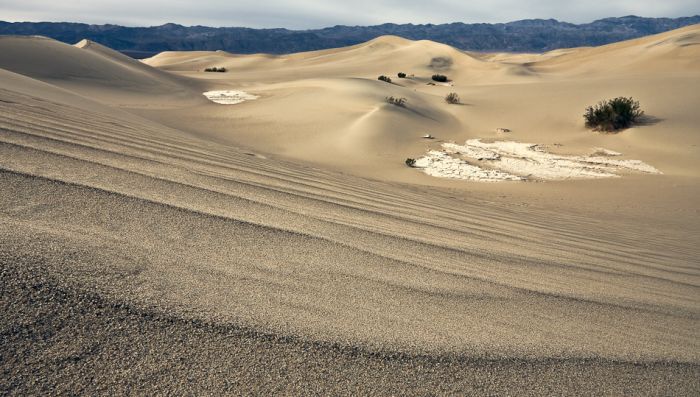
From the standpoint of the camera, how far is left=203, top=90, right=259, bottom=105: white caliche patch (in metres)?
15.1

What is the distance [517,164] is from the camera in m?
8.62

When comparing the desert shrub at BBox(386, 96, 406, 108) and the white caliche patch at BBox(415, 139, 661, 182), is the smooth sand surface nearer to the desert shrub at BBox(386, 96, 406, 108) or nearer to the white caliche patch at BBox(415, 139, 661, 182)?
the white caliche patch at BBox(415, 139, 661, 182)

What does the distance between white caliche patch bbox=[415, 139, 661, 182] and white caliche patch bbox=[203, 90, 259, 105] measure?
7859 mm

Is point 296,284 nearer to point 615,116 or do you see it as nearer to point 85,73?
point 615,116

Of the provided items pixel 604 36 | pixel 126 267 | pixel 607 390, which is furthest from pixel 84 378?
pixel 604 36

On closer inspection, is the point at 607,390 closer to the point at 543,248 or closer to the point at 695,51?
the point at 543,248

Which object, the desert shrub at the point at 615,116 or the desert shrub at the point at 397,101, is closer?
the desert shrub at the point at 615,116

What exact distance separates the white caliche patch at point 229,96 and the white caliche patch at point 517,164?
786cm

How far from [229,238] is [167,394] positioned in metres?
1.08

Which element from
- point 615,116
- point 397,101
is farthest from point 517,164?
point 397,101


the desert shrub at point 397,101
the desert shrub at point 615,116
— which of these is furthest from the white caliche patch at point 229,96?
the desert shrub at point 615,116

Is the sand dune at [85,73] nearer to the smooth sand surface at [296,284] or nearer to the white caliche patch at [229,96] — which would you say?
the white caliche patch at [229,96]

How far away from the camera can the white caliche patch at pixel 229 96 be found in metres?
15.1

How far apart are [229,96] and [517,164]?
34.5 feet
